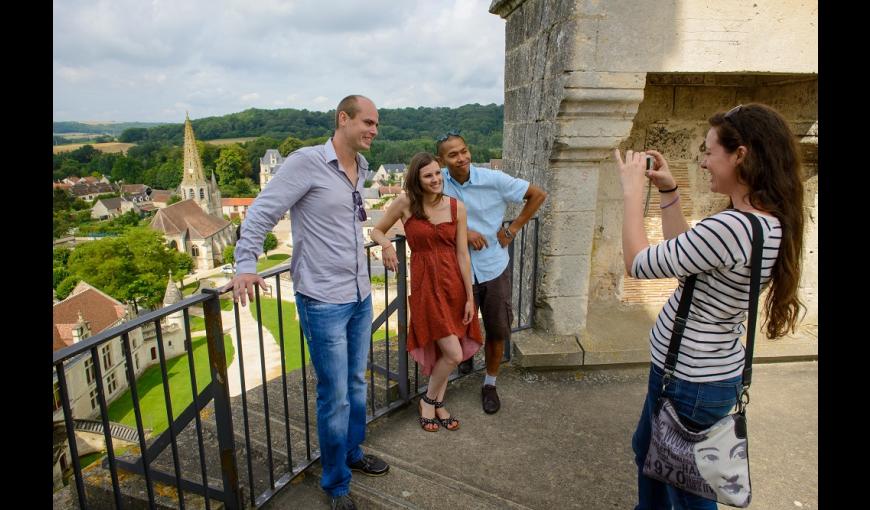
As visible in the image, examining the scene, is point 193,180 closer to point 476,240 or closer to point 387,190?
point 387,190

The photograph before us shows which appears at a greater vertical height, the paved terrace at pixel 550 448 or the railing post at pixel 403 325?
Answer: the railing post at pixel 403 325

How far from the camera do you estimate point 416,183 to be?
284 cm

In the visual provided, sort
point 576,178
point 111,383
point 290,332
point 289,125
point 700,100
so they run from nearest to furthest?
1. point 576,178
2. point 700,100
3. point 111,383
4. point 290,332
5. point 289,125

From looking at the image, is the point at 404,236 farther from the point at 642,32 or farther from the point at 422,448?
the point at 642,32

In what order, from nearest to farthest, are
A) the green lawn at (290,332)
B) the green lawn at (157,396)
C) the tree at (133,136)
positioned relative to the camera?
the green lawn at (157,396)
the green lawn at (290,332)
the tree at (133,136)

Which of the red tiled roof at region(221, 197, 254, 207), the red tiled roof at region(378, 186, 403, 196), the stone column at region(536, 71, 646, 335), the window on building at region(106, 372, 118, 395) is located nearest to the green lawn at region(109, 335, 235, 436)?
the window on building at region(106, 372, 118, 395)

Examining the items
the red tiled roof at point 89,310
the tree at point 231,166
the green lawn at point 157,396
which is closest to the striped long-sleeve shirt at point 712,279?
the green lawn at point 157,396

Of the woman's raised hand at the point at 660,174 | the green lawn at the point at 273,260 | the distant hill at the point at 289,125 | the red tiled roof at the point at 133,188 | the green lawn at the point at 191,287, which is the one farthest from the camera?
the distant hill at the point at 289,125

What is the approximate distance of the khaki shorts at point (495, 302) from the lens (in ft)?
10.9

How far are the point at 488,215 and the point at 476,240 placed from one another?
0.19 meters

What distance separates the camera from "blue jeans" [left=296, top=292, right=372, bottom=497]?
2.33 metres

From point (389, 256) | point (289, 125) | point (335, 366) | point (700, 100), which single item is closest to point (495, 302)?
point (389, 256)

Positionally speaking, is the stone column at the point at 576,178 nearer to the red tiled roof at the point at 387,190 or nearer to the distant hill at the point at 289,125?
the distant hill at the point at 289,125
